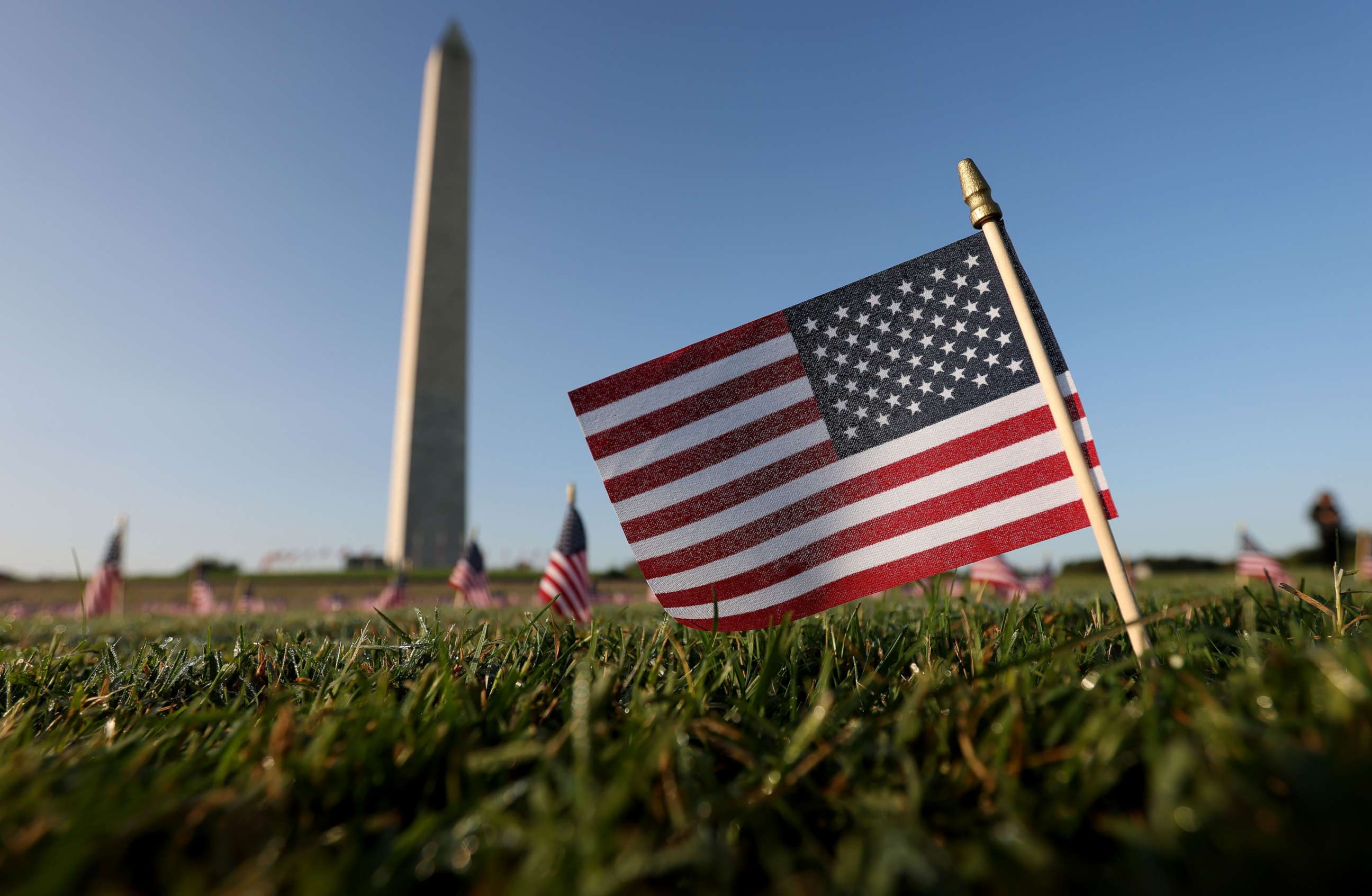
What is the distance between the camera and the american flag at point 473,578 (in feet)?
36.7

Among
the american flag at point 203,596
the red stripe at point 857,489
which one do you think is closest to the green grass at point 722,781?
the red stripe at point 857,489

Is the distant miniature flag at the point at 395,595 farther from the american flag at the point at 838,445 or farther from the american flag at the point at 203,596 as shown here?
the american flag at the point at 838,445

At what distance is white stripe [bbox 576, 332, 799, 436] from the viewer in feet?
9.88

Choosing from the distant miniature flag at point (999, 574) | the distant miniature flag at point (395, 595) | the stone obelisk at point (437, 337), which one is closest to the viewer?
the distant miniature flag at point (999, 574)

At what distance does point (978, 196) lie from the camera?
271cm

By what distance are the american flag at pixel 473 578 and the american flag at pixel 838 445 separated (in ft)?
27.4

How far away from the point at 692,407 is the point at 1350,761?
2.29 meters

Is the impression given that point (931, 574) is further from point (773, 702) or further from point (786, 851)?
point (786, 851)

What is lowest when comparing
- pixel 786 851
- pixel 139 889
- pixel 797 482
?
pixel 786 851

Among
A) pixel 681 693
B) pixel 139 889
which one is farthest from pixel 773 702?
pixel 139 889

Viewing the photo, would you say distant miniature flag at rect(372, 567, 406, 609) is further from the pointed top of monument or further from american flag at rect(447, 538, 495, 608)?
the pointed top of monument

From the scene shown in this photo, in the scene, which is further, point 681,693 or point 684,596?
point 684,596

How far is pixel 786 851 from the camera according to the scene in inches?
48.9

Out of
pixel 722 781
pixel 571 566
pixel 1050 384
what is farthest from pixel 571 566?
pixel 722 781
